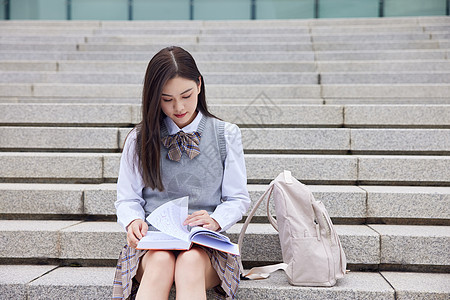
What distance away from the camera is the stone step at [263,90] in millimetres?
4207

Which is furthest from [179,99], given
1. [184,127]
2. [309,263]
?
[309,263]

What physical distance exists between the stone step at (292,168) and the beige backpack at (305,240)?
2.79 ft

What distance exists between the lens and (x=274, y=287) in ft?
7.24

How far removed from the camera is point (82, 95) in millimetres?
Result: 4414

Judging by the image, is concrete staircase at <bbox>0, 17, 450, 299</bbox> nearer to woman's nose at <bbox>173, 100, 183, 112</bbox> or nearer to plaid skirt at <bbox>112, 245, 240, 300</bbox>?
plaid skirt at <bbox>112, 245, 240, 300</bbox>

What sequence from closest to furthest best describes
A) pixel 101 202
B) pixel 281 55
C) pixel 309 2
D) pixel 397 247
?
pixel 397 247
pixel 101 202
pixel 281 55
pixel 309 2

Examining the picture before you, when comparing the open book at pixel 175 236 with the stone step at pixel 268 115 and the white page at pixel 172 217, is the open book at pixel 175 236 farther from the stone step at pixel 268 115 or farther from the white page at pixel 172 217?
the stone step at pixel 268 115

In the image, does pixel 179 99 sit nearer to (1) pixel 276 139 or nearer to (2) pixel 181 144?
(2) pixel 181 144

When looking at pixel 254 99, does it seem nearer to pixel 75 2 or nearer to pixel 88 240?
pixel 88 240

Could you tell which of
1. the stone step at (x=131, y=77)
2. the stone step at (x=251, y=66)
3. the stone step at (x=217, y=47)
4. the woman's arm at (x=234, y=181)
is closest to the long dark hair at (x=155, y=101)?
the woman's arm at (x=234, y=181)

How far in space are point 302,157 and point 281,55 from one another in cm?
276

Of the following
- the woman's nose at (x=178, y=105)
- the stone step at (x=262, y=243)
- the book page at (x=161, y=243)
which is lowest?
the stone step at (x=262, y=243)

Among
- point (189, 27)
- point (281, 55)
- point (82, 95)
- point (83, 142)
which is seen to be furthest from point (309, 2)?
point (83, 142)

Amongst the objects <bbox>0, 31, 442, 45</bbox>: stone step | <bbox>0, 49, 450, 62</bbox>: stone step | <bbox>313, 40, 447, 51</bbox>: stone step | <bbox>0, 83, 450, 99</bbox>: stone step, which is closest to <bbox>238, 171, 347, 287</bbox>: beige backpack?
<bbox>0, 83, 450, 99</bbox>: stone step
